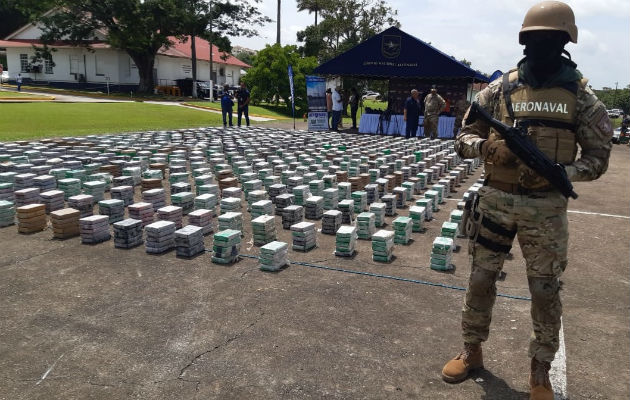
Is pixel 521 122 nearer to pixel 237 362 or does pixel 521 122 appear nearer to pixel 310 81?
pixel 237 362

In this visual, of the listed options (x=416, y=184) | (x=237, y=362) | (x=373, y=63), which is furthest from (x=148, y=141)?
(x=237, y=362)

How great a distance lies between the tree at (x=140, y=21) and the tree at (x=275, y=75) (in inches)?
316

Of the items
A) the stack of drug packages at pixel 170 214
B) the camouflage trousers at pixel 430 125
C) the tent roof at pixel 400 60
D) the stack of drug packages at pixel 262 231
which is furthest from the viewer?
the tent roof at pixel 400 60

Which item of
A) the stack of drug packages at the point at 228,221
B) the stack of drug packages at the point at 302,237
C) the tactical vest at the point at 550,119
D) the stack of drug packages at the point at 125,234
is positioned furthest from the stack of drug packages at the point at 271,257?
the tactical vest at the point at 550,119

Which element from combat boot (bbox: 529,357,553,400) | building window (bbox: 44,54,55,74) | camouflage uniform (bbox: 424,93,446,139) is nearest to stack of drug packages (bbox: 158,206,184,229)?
combat boot (bbox: 529,357,553,400)

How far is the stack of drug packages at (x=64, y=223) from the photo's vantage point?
23.4 ft

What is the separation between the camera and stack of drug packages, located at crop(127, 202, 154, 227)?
7648 millimetres

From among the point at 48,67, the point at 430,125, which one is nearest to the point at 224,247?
the point at 430,125

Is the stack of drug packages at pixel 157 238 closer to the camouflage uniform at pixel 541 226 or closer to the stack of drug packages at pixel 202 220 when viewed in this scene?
the stack of drug packages at pixel 202 220

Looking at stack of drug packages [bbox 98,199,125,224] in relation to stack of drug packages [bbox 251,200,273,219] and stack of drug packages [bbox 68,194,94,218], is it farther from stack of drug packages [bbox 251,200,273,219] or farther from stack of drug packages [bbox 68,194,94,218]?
stack of drug packages [bbox 251,200,273,219]

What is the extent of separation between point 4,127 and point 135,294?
20266 millimetres

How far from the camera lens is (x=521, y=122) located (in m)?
3.36

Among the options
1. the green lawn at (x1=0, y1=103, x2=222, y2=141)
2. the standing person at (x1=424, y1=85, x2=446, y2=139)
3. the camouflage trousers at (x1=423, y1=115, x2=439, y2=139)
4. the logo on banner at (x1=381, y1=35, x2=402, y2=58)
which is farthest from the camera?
the logo on banner at (x1=381, y1=35, x2=402, y2=58)

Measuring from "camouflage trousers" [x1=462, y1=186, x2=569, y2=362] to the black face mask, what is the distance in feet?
3.13
